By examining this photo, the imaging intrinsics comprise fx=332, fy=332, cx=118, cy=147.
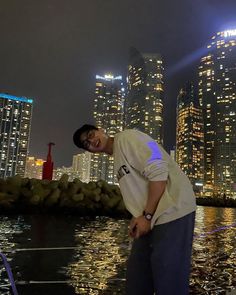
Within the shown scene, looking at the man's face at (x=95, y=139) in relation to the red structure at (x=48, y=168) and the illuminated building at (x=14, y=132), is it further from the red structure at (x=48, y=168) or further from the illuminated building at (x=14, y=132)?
the illuminated building at (x=14, y=132)

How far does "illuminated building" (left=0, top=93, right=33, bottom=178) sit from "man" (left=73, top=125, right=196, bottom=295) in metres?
111

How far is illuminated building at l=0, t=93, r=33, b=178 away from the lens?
11300 centimetres

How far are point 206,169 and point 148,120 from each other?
3558 centimetres

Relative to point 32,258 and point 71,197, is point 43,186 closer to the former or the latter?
point 71,197

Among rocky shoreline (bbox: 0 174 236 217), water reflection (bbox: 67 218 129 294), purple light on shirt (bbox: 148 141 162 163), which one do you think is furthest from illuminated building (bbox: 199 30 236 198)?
purple light on shirt (bbox: 148 141 162 163)

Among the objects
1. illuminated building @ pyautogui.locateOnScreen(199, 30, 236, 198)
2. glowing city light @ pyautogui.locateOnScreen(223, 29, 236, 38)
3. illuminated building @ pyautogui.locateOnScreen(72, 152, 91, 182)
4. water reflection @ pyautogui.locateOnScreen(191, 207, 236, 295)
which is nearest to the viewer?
water reflection @ pyautogui.locateOnScreen(191, 207, 236, 295)

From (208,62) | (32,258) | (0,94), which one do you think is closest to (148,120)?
(208,62)

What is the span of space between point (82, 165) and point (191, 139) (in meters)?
51.1

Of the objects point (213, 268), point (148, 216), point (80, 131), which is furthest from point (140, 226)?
point (213, 268)

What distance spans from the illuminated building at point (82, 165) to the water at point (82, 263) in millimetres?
121976

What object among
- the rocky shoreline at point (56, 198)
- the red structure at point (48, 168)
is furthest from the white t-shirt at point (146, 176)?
→ the red structure at point (48, 168)

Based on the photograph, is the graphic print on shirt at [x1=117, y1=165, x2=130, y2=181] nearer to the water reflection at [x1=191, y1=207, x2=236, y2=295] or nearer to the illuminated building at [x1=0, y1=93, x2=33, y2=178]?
the water reflection at [x1=191, y1=207, x2=236, y2=295]

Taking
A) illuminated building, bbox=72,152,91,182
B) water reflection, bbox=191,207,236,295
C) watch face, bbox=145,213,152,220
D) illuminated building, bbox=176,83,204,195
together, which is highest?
illuminated building, bbox=176,83,204,195

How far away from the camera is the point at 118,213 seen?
1556 cm
